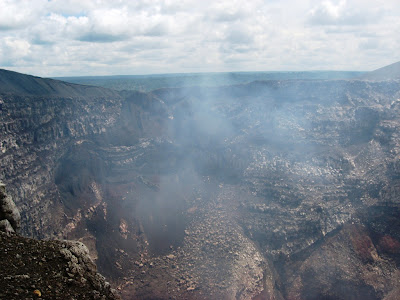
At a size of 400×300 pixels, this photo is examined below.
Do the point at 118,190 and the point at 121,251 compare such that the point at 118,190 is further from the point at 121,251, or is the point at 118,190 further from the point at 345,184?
the point at 345,184

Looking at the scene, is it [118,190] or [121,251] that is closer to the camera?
[121,251]

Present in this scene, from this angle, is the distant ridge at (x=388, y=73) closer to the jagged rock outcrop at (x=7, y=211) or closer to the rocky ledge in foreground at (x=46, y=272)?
the rocky ledge in foreground at (x=46, y=272)

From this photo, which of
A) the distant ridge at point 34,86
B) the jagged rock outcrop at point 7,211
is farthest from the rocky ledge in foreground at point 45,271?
the distant ridge at point 34,86

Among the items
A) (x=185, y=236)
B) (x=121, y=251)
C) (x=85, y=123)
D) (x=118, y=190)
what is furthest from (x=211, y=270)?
(x=85, y=123)

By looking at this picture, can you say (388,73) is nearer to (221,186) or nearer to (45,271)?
(221,186)

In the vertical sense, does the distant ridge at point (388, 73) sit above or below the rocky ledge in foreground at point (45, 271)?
above

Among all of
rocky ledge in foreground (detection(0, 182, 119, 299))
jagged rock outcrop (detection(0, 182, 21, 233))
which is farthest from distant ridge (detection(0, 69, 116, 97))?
rocky ledge in foreground (detection(0, 182, 119, 299))

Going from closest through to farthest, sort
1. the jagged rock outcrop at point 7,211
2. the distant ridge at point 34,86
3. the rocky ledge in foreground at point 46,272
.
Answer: the rocky ledge in foreground at point 46,272 → the jagged rock outcrop at point 7,211 → the distant ridge at point 34,86
